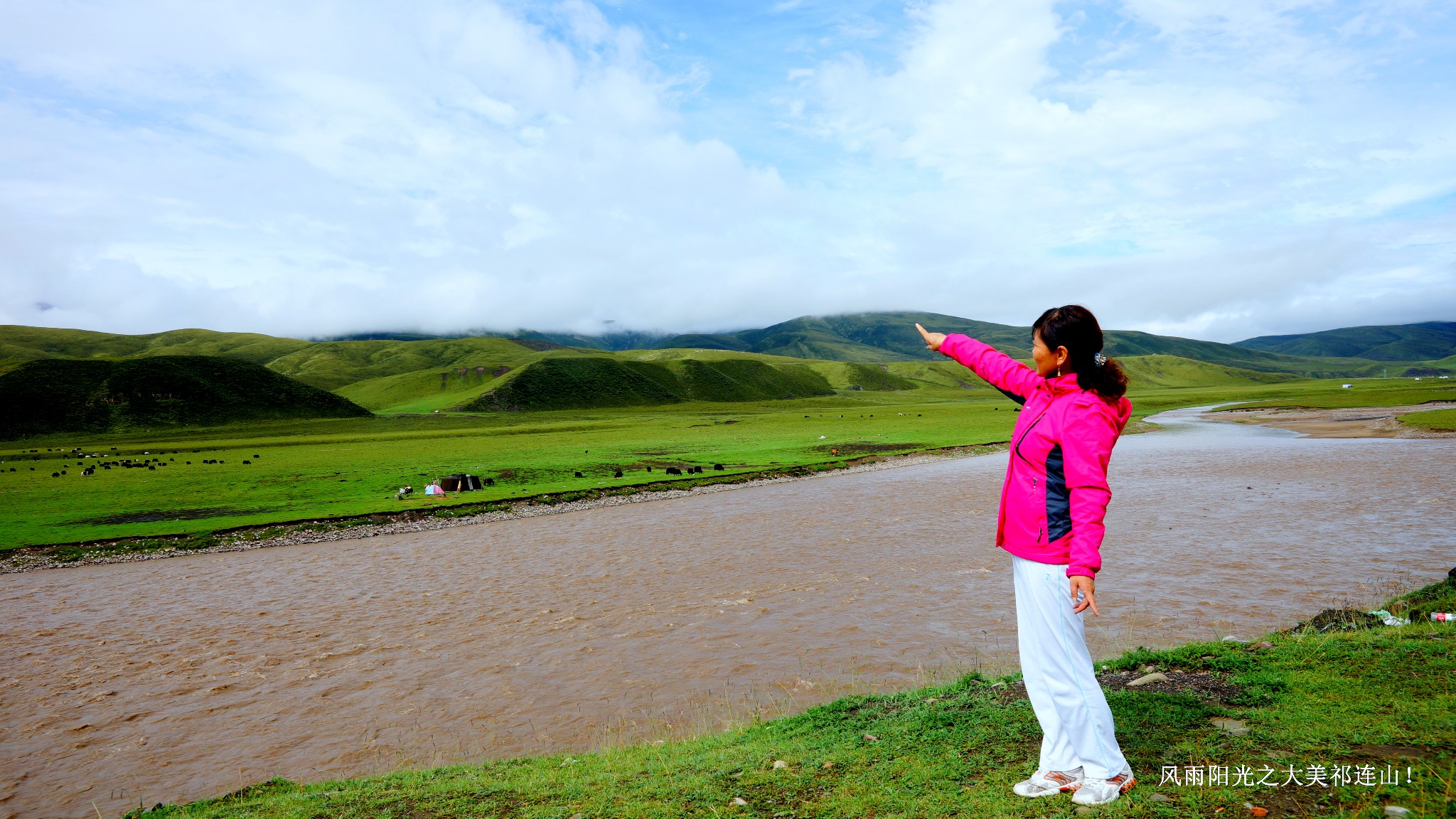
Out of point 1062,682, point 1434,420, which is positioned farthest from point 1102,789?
point 1434,420

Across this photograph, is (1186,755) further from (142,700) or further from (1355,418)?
(1355,418)

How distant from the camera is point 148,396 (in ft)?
484

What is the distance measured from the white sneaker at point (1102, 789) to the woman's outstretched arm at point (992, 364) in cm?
311

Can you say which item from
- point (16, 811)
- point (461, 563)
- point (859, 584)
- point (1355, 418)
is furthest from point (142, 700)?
point (1355, 418)

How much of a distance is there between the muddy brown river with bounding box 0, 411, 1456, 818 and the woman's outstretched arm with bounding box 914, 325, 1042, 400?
21.9 ft

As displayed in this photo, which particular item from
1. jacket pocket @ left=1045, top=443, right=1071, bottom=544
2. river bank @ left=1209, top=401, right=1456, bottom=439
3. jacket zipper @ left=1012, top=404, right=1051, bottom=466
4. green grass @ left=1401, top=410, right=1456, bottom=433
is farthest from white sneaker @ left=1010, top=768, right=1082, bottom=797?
green grass @ left=1401, top=410, right=1456, bottom=433

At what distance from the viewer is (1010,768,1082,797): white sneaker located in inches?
225

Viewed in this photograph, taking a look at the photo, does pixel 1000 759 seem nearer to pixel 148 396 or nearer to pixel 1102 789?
pixel 1102 789

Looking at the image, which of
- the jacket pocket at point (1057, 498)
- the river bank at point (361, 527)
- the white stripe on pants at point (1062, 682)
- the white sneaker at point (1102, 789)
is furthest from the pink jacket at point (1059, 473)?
the river bank at point (361, 527)

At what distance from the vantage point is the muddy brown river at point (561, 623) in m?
11.0

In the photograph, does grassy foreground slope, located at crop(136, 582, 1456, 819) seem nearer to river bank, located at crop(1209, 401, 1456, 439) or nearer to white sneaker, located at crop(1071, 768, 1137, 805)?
white sneaker, located at crop(1071, 768, 1137, 805)

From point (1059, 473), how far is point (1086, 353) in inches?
38.2

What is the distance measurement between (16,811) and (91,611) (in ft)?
42.6

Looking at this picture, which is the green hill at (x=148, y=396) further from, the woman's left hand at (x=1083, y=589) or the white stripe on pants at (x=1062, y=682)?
the woman's left hand at (x=1083, y=589)
